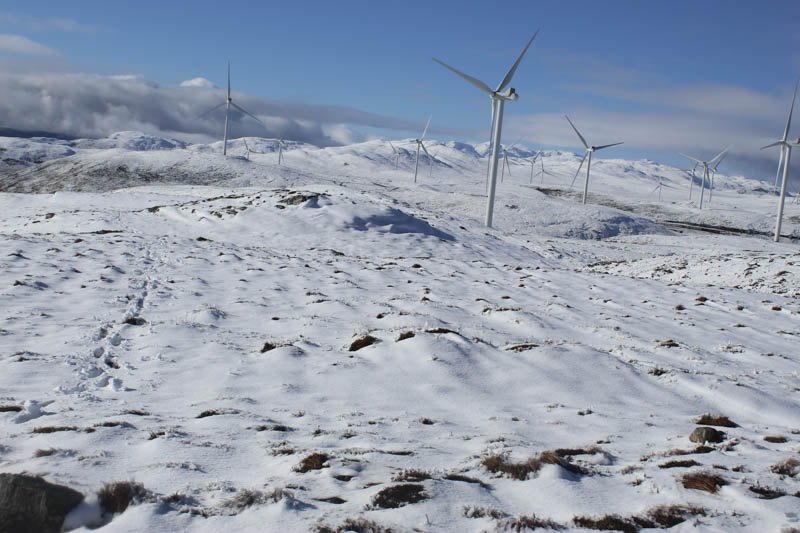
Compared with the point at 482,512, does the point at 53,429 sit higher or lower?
lower

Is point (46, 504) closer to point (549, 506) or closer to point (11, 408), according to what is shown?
point (11, 408)

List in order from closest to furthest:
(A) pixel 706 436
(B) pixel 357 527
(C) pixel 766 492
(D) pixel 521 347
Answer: (B) pixel 357 527 < (C) pixel 766 492 < (A) pixel 706 436 < (D) pixel 521 347

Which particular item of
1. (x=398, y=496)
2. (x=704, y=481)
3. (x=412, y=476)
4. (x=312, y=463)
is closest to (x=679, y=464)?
(x=704, y=481)

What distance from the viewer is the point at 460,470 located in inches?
248

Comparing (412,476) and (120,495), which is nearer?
(120,495)

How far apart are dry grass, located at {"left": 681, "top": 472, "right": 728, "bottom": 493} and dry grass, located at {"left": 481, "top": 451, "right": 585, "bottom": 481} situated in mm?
1126

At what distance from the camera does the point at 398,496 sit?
208 inches

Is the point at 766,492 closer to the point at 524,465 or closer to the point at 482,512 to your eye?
the point at 524,465

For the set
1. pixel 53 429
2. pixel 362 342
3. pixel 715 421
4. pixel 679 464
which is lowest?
pixel 53 429

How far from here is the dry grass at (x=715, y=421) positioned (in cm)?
866

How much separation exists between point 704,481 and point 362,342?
7.93 m

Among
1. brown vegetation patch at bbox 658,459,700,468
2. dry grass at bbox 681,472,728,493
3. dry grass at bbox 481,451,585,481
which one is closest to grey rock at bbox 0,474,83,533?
dry grass at bbox 481,451,585,481

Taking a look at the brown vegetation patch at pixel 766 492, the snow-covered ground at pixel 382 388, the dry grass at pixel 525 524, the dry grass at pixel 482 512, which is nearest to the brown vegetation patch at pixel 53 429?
the snow-covered ground at pixel 382 388

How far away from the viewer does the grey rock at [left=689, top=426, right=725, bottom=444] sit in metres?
7.52
